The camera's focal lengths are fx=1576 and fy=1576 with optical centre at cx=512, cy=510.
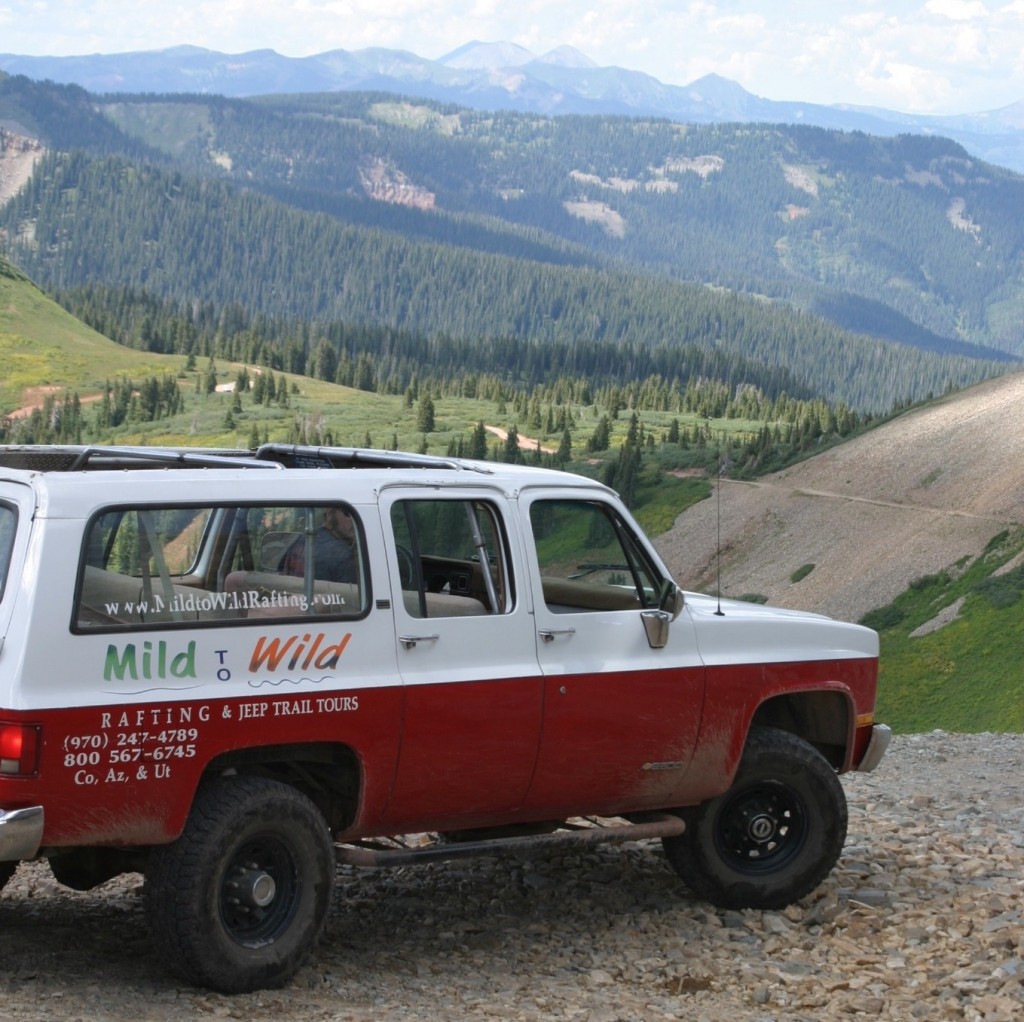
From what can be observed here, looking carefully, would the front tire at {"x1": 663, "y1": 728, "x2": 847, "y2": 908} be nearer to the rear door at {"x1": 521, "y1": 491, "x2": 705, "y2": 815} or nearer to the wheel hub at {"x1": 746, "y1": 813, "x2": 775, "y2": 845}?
the wheel hub at {"x1": 746, "y1": 813, "x2": 775, "y2": 845}

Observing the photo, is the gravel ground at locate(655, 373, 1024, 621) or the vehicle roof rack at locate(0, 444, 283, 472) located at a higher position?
the vehicle roof rack at locate(0, 444, 283, 472)

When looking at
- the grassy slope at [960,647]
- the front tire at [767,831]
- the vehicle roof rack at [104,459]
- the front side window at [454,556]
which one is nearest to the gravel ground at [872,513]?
the grassy slope at [960,647]

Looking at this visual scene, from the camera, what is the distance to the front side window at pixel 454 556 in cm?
905

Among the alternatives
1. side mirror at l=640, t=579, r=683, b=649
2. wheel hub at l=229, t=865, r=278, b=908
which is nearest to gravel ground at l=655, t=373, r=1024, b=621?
side mirror at l=640, t=579, r=683, b=649

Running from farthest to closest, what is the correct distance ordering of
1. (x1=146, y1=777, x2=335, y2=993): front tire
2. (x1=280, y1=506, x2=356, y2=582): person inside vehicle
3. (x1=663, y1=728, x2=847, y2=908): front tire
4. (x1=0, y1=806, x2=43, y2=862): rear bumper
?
(x1=663, y1=728, x2=847, y2=908): front tire < (x1=280, y1=506, x2=356, y2=582): person inside vehicle < (x1=146, y1=777, x2=335, y2=993): front tire < (x1=0, y1=806, x2=43, y2=862): rear bumper

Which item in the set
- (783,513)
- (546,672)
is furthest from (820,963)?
(783,513)

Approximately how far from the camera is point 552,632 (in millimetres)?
9391

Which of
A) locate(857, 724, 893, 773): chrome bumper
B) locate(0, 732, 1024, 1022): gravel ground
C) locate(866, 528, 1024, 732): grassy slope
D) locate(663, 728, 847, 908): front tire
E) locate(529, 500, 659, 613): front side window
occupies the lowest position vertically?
locate(866, 528, 1024, 732): grassy slope

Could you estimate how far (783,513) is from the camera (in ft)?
293

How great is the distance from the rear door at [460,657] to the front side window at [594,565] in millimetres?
383

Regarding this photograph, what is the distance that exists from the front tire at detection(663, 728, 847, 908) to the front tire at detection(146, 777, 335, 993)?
2.91 m

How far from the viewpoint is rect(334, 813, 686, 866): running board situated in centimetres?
898

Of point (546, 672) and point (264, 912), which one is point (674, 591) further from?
point (264, 912)

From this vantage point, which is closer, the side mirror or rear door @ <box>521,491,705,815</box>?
rear door @ <box>521,491,705,815</box>
